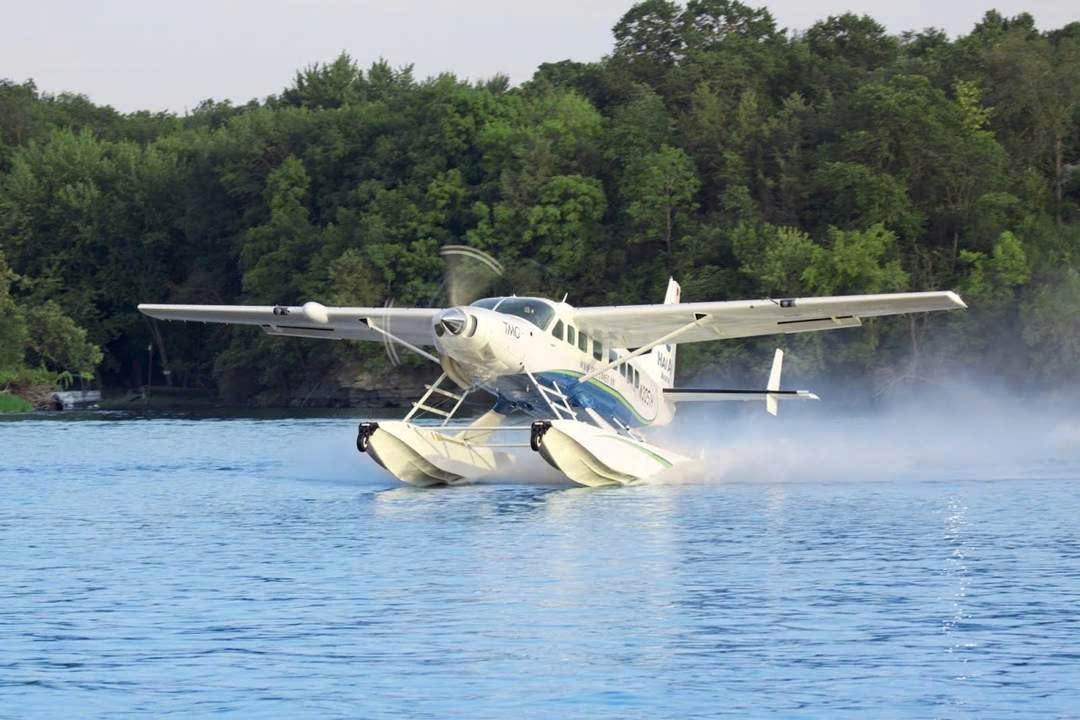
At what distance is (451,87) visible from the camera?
70.9 meters

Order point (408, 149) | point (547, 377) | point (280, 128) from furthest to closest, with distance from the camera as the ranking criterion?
point (280, 128) < point (408, 149) < point (547, 377)

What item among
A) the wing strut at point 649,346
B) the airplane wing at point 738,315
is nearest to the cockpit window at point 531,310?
the airplane wing at point 738,315

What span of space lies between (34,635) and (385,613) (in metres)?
2.53

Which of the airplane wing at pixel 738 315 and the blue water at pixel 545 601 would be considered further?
the airplane wing at pixel 738 315

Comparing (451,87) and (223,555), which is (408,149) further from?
(223,555)


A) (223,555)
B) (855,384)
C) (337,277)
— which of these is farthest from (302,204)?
(223,555)

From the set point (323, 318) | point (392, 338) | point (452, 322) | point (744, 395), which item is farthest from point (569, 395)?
point (323, 318)

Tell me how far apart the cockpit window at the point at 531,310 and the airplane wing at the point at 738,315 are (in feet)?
2.84

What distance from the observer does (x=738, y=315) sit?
74.6ft

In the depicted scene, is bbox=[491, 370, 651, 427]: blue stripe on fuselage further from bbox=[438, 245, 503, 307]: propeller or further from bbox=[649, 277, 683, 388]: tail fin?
bbox=[649, 277, 683, 388]: tail fin

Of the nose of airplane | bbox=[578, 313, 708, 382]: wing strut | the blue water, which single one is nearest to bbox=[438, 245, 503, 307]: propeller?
bbox=[578, 313, 708, 382]: wing strut

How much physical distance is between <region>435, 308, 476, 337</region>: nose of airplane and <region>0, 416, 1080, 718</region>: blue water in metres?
2.08

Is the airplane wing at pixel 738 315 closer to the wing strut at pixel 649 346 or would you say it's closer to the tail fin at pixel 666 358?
the wing strut at pixel 649 346

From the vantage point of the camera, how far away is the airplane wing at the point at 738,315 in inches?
856
